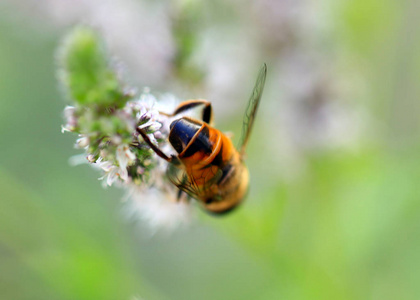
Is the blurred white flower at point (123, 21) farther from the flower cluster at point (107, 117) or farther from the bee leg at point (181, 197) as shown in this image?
the flower cluster at point (107, 117)

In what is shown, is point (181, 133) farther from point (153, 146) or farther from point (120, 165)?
point (120, 165)

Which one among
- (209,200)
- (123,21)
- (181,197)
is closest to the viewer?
(209,200)

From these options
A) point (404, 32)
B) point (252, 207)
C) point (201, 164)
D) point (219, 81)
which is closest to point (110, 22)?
point (219, 81)

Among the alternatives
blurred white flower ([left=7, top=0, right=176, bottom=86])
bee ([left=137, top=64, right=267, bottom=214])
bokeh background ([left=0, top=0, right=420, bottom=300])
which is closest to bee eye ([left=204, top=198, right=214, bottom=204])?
bee ([left=137, top=64, right=267, bottom=214])

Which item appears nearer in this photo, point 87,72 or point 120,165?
point 87,72

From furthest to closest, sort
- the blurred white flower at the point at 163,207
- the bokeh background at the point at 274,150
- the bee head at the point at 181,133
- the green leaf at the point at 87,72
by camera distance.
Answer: the bokeh background at the point at 274,150 < the blurred white flower at the point at 163,207 < the bee head at the point at 181,133 < the green leaf at the point at 87,72

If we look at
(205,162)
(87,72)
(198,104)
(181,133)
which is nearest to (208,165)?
(205,162)

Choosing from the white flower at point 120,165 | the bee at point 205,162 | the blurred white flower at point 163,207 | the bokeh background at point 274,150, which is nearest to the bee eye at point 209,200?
the bee at point 205,162
